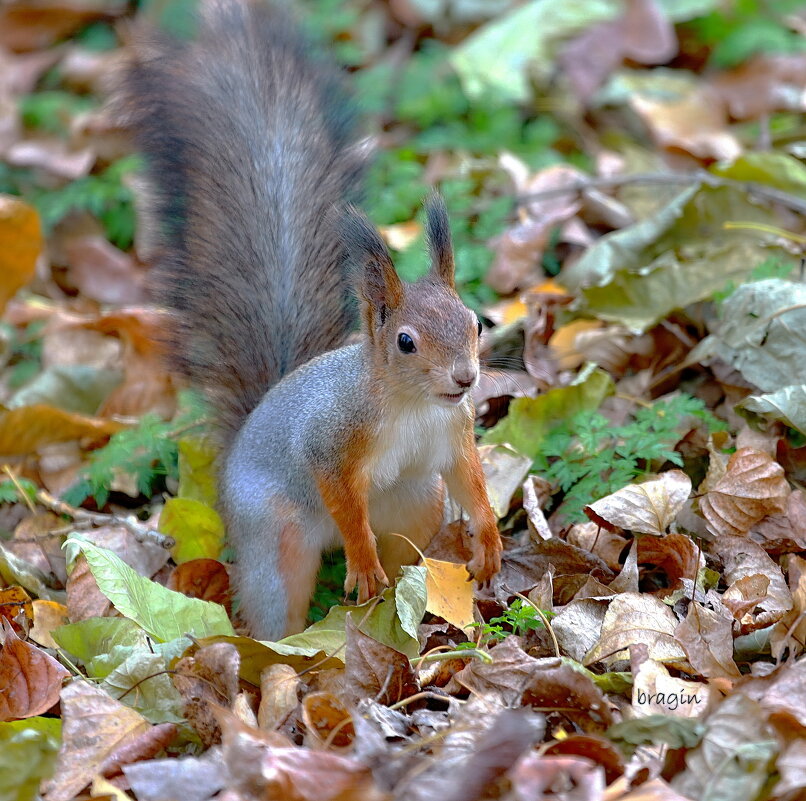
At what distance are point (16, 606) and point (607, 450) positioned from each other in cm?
155

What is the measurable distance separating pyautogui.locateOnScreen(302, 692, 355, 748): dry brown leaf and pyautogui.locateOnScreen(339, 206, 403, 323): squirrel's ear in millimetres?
881

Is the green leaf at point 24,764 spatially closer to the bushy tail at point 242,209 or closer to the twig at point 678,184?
the bushy tail at point 242,209

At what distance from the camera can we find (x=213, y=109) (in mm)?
3271

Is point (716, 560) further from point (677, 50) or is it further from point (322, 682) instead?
point (677, 50)

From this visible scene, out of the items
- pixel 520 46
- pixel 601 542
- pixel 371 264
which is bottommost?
pixel 601 542

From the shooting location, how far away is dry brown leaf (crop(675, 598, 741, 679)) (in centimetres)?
238

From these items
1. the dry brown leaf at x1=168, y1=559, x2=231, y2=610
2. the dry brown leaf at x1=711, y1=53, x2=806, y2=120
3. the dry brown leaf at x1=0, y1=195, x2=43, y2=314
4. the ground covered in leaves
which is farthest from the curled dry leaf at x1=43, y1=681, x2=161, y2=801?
the dry brown leaf at x1=711, y1=53, x2=806, y2=120

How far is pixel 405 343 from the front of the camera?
2.56 metres

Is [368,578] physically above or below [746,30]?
below

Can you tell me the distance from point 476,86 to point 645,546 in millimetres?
2811

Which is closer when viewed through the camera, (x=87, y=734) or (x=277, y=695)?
(x=87, y=734)

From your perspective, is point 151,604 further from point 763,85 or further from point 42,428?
point 763,85

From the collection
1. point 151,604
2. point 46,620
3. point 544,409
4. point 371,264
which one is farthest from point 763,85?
point 46,620

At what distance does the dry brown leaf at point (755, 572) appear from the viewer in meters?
2.50
